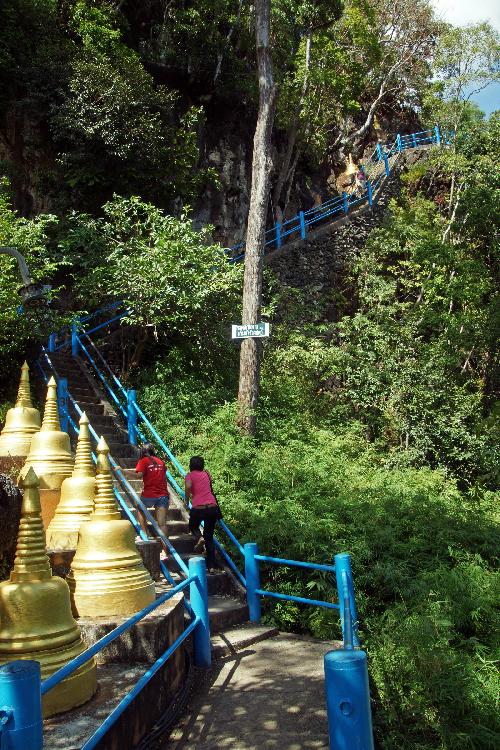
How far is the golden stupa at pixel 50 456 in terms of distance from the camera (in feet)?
20.8

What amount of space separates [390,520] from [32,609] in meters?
5.64

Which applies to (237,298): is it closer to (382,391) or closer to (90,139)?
(382,391)

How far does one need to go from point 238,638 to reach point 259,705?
155 cm

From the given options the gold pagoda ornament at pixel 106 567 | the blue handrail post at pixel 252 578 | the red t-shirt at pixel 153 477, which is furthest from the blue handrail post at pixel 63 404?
the gold pagoda ornament at pixel 106 567

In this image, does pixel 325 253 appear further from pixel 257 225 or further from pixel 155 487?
pixel 155 487

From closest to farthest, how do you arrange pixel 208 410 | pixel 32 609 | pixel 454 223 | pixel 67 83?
pixel 32 609, pixel 208 410, pixel 67 83, pixel 454 223

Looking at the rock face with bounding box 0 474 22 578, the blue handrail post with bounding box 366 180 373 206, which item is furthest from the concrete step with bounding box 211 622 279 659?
the blue handrail post with bounding box 366 180 373 206

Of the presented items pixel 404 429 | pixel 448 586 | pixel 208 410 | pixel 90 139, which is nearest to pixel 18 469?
pixel 448 586

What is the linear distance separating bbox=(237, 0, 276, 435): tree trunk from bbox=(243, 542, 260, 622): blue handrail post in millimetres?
5235

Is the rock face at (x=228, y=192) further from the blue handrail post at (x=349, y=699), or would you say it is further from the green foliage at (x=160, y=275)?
the blue handrail post at (x=349, y=699)

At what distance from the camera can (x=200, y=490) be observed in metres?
8.00

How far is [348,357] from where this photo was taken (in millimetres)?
15680

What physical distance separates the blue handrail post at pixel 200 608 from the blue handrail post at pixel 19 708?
12.0ft

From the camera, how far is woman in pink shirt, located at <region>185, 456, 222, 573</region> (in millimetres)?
7918
